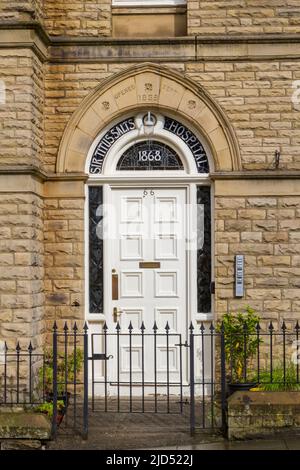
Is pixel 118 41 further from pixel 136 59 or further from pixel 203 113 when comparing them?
pixel 203 113

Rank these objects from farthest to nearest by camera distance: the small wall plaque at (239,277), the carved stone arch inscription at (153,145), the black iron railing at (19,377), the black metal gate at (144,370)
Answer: the carved stone arch inscription at (153,145) < the small wall plaque at (239,277) < the black metal gate at (144,370) < the black iron railing at (19,377)

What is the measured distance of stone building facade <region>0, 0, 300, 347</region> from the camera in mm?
10875

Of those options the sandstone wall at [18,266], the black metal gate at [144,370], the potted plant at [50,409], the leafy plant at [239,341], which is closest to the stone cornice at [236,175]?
the sandstone wall at [18,266]

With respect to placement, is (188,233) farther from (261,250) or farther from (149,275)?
(261,250)

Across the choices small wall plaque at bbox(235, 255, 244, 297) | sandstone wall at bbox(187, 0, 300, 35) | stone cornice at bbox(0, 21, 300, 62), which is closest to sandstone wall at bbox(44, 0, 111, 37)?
stone cornice at bbox(0, 21, 300, 62)

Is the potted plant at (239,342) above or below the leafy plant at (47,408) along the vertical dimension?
above

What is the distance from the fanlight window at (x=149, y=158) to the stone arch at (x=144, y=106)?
0.49m

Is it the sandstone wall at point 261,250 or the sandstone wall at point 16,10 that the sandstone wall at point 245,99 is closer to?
the sandstone wall at point 261,250

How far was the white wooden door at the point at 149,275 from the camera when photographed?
11102 millimetres

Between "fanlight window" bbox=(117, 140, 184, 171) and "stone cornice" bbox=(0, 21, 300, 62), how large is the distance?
116 cm

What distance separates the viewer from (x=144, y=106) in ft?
36.5

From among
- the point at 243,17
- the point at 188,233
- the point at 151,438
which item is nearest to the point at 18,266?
the point at 188,233

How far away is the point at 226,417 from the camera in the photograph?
9.16 m

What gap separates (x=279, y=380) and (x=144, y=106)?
4.01 metres
